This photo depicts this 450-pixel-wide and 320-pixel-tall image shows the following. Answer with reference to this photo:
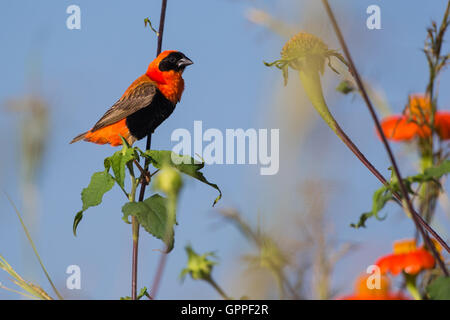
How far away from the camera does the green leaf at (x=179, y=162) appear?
1.03m

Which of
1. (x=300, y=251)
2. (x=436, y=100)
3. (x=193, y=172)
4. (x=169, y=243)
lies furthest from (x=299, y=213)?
(x=169, y=243)

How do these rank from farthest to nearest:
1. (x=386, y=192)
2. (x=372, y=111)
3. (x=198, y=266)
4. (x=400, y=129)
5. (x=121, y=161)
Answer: (x=400, y=129) < (x=198, y=266) < (x=386, y=192) < (x=121, y=161) < (x=372, y=111)

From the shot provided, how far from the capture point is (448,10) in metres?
1.41

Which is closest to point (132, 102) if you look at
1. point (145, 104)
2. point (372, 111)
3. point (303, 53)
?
point (145, 104)

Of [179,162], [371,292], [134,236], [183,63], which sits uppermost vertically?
[183,63]

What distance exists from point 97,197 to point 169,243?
0.56 feet

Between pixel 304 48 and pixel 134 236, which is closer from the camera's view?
pixel 134 236

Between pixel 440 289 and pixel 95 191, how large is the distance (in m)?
0.55

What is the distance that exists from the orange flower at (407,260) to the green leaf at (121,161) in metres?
0.65

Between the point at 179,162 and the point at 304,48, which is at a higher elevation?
the point at 304,48

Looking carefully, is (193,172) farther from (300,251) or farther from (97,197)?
(300,251)

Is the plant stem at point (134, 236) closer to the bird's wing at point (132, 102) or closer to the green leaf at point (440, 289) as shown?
the green leaf at point (440, 289)

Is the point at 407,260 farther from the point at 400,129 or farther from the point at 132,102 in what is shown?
the point at 132,102

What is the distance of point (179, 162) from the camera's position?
41.2 inches
